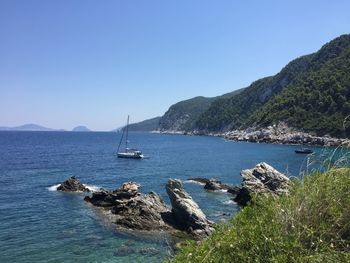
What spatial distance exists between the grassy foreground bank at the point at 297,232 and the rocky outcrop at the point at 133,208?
81.0 feet

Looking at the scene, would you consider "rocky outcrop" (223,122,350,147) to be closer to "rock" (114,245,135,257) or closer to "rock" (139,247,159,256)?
"rock" (139,247,159,256)

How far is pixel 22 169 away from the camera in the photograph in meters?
72.8

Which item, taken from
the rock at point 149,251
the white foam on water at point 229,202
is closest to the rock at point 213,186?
the white foam on water at point 229,202

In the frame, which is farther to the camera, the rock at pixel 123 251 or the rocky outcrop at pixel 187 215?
the rocky outcrop at pixel 187 215

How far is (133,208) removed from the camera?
36.9m

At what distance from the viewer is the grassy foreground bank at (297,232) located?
7184 millimetres

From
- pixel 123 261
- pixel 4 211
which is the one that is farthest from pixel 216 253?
pixel 4 211

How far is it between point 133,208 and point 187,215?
7.11m

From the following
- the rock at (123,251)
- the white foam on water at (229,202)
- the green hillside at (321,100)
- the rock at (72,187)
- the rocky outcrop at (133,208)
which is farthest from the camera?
the green hillside at (321,100)

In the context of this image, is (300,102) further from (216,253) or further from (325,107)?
(216,253)

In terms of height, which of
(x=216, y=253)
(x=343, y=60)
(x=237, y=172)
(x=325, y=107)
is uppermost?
(x=343, y=60)

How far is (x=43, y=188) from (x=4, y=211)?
553 inches

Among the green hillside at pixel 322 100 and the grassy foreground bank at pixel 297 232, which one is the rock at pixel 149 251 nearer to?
the grassy foreground bank at pixel 297 232

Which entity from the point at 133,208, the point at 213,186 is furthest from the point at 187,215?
the point at 213,186
